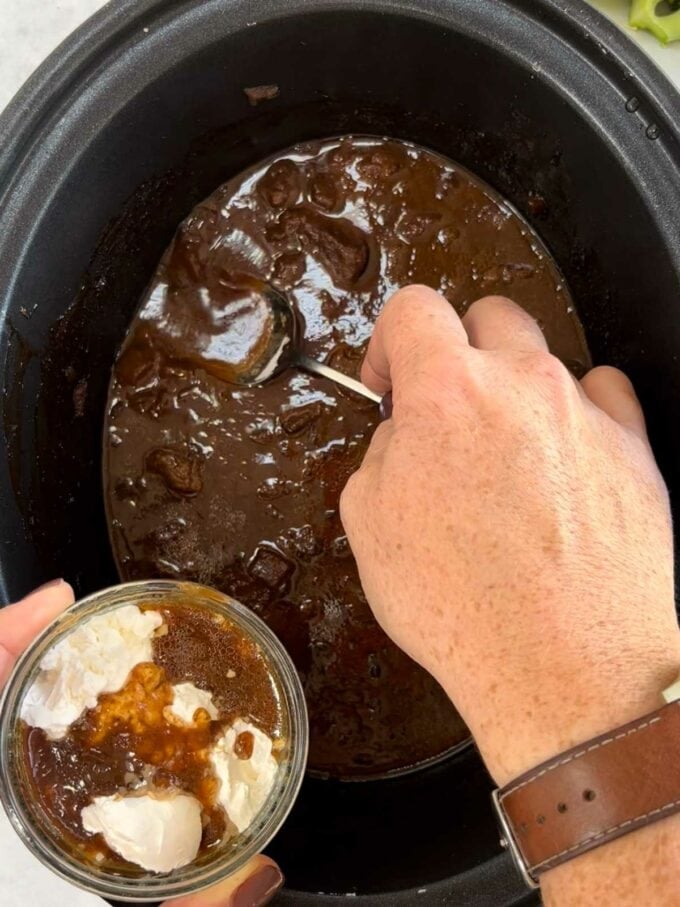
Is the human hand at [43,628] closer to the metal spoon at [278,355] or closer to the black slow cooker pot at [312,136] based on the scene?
the black slow cooker pot at [312,136]

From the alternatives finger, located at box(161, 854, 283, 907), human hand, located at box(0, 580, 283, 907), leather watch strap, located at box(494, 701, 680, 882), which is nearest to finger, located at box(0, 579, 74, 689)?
human hand, located at box(0, 580, 283, 907)

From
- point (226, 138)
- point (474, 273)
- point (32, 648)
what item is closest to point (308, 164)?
point (226, 138)

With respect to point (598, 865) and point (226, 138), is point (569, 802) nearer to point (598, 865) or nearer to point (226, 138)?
point (598, 865)

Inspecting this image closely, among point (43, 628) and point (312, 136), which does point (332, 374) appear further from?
point (43, 628)

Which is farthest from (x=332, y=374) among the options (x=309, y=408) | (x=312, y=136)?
(x=312, y=136)

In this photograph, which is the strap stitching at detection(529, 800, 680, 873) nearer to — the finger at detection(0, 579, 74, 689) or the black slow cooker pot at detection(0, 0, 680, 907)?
the black slow cooker pot at detection(0, 0, 680, 907)

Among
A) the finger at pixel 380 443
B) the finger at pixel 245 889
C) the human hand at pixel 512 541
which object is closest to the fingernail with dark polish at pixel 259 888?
the finger at pixel 245 889

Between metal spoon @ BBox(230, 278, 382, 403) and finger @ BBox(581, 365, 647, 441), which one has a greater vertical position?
metal spoon @ BBox(230, 278, 382, 403)
